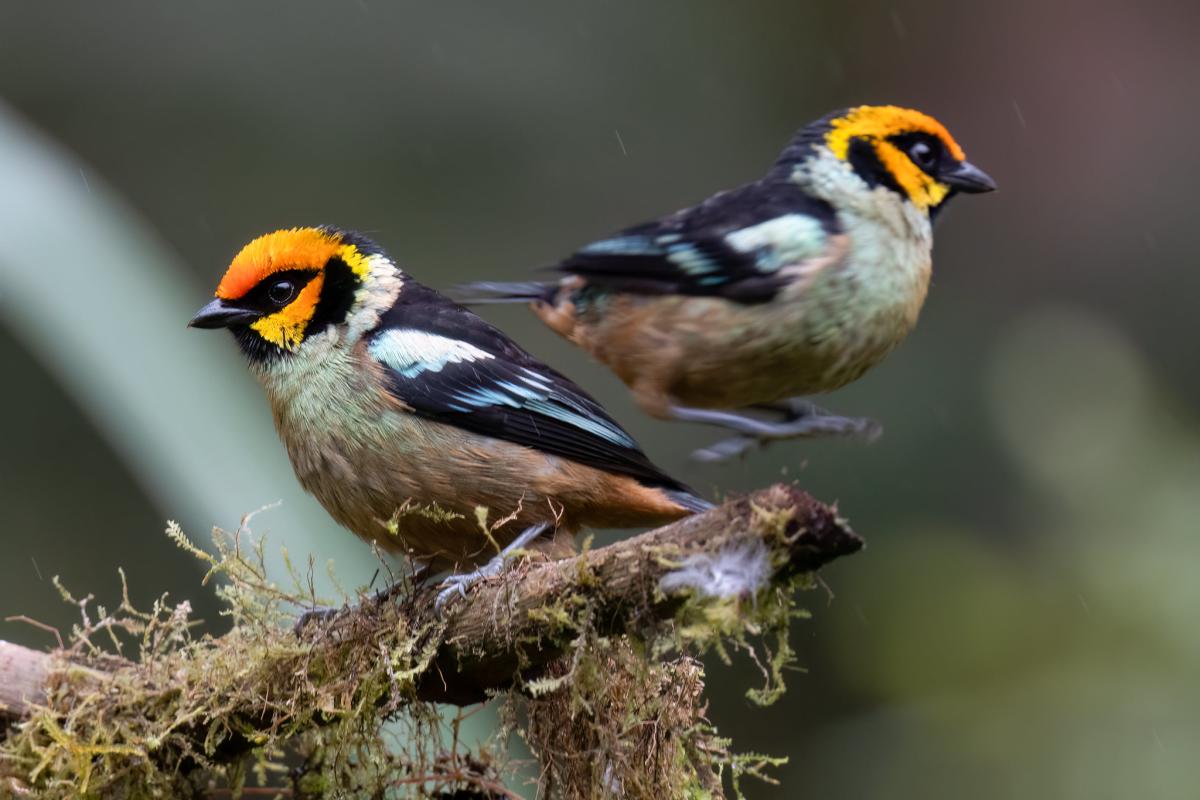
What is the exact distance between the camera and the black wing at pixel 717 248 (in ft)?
9.09

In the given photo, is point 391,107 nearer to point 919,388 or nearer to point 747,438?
point 919,388

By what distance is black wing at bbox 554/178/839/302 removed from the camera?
277 centimetres

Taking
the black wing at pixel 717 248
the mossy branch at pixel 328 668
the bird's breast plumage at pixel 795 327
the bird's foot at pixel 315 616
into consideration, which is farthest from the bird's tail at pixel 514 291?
the bird's foot at pixel 315 616

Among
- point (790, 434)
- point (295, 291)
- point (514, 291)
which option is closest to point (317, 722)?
point (514, 291)

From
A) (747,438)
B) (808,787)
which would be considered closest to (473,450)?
(747,438)

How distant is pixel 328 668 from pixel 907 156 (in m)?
1.72

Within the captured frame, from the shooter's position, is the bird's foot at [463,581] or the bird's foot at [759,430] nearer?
the bird's foot at [759,430]

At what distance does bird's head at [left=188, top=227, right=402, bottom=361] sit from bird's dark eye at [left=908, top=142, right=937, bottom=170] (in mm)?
1471

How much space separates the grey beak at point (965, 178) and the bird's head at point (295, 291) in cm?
153

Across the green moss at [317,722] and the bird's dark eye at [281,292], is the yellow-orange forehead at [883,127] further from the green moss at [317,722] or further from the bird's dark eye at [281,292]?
the bird's dark eye at [281,292]

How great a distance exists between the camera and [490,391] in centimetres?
359

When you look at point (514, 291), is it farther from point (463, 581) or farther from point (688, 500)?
point (688, 500)

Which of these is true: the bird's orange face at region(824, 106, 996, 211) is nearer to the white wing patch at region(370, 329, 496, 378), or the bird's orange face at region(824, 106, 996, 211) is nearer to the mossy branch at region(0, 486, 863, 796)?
the mossy branch at region(0, 486, 863, 796)

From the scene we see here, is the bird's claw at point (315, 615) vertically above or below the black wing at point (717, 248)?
below
